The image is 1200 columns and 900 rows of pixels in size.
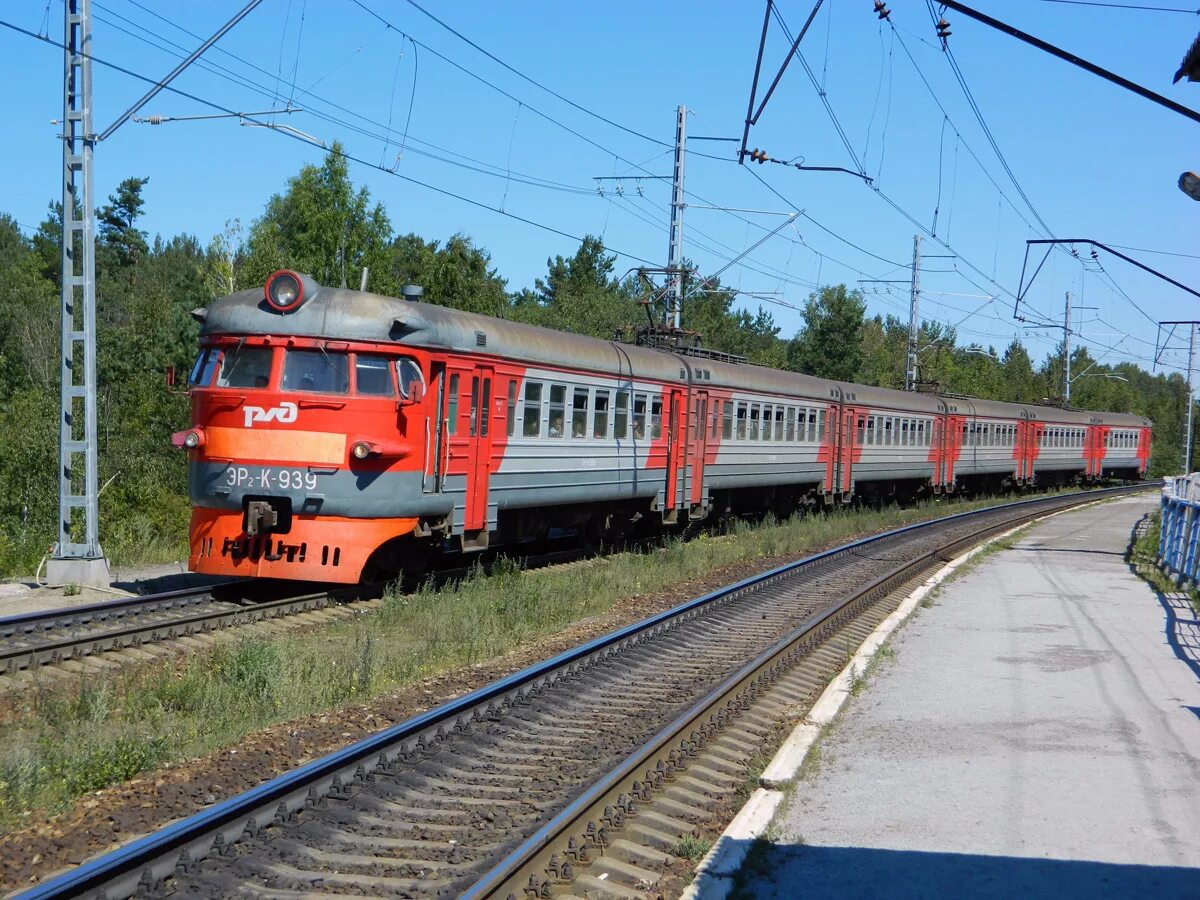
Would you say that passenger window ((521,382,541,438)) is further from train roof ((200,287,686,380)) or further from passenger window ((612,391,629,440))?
passenger window ((612,391,629,440))

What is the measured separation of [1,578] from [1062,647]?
1200 cm

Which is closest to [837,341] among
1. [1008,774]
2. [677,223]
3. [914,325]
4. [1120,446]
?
[1120,446]

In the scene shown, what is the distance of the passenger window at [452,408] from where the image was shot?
13.4 m

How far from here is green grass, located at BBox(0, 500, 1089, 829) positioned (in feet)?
22.2

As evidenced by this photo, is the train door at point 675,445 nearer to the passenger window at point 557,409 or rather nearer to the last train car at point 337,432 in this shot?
the passenger window at point 557,409

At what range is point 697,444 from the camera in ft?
68.0

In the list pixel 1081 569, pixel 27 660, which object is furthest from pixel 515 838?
pixel 1081 569

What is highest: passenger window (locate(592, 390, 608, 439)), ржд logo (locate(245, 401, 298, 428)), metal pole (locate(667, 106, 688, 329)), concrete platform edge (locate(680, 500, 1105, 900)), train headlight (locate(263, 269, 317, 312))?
metal pole (locate(667, 106, 688, 329))

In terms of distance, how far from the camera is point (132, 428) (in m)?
25.8

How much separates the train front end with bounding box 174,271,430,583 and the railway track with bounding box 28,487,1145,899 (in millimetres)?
3149

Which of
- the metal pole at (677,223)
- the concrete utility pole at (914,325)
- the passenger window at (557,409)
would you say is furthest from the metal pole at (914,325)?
the passenger window at (557,409)

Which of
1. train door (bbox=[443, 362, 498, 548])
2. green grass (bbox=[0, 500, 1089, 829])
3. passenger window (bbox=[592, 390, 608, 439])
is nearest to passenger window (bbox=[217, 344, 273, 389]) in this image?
train door (bbox=[443, 362, 498, 548])

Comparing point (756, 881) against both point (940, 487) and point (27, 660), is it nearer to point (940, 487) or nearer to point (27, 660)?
point (27, 660)

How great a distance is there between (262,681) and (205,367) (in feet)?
16.6
